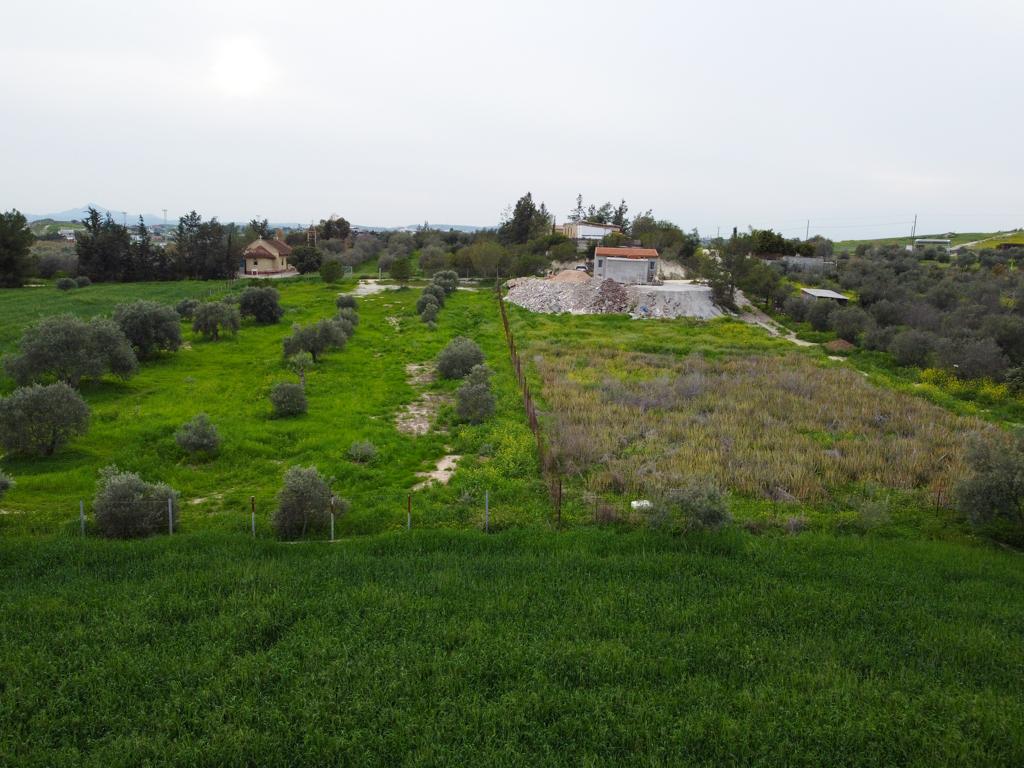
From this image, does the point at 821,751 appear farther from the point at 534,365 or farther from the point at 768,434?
the point at 534,365

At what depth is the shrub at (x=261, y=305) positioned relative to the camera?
3628 centimetres

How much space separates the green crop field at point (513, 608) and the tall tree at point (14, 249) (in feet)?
139

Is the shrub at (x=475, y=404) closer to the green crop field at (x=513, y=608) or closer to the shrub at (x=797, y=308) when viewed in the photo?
the green crop field at (x=513, y=608)

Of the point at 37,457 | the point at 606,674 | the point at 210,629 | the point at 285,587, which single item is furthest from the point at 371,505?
the point at 37,457

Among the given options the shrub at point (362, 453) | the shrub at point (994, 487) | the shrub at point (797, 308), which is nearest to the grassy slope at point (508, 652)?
the shrub at point (994, 487)

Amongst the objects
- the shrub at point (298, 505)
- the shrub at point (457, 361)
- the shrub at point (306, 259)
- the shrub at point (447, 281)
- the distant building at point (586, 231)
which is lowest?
the shrub at point (298, 505)

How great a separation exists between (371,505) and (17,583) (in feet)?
19.2

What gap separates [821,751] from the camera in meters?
6.79

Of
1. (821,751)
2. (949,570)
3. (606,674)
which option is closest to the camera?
(821,751)

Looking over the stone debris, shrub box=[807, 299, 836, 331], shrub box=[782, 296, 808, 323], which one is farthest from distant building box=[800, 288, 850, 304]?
the stone debris

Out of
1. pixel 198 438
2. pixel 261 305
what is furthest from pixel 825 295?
pixel 198 438

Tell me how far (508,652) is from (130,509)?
7.66m

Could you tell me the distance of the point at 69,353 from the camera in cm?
1980

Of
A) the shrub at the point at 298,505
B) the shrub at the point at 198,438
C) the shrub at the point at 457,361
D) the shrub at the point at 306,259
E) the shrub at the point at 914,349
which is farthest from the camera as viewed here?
the shrub at the point at 306,259
